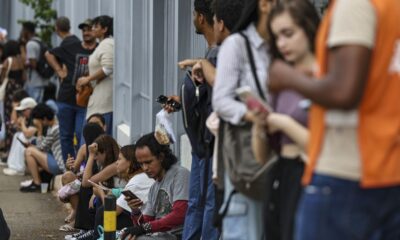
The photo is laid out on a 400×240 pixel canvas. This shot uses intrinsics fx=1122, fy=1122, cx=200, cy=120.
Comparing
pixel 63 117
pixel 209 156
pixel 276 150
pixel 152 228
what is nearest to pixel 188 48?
pixel 152 228

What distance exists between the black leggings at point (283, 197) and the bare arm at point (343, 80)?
0.73 m

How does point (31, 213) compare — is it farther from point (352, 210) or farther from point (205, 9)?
point (352, 210)

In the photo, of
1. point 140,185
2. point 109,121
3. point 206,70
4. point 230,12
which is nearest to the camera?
point 206,70

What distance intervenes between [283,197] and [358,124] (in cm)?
91

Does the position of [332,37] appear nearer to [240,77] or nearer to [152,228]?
[240,77]

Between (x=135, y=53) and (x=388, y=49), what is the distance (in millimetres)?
8626

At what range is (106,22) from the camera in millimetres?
13648

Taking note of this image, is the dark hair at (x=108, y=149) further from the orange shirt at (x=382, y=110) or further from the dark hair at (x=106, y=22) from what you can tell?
the orange shirt at (x=382, y=110)

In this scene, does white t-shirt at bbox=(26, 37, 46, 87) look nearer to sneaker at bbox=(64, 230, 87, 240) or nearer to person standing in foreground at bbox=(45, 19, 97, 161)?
person standing in foreground at bbox=(45, 19, 97, 161)

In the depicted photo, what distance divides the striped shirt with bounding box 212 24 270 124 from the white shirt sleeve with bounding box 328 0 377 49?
1.41 meters

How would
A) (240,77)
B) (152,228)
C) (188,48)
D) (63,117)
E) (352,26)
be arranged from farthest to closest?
(63,117), (188,48), (152,228), (240,77), (352,26)

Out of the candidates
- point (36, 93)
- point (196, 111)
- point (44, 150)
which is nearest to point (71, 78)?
point (44, 150)

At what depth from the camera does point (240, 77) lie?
5504mm

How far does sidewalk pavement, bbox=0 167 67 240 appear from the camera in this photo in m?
11.3
